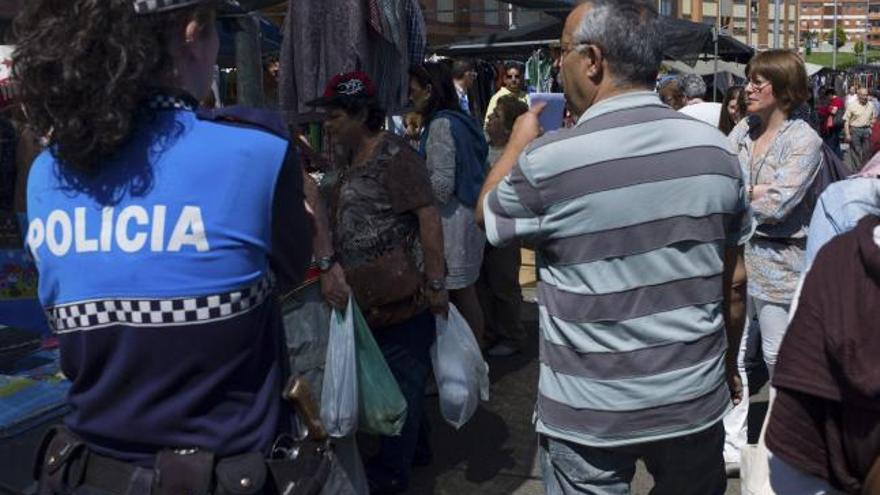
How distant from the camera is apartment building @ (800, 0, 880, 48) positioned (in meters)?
174

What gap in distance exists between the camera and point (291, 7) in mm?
3982

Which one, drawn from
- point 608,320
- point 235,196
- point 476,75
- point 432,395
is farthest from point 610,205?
point 476,75

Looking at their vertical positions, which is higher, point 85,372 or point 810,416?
point 85,372

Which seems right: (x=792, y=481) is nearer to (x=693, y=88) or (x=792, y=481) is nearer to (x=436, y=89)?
(x=436, y=89)

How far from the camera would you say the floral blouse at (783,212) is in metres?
3.95

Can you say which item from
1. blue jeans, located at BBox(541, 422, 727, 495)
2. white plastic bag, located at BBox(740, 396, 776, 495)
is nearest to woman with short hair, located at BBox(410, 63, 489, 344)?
blue jeans, located at BBox(541, 422, 727, 495)

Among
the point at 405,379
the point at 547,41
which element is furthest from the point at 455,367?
the point at 547,41

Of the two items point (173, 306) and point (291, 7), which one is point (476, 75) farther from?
point (173, 306)

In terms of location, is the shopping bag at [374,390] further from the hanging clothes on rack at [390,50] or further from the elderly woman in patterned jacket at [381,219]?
the hanging clothes on rack at [390,50]

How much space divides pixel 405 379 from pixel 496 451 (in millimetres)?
1012

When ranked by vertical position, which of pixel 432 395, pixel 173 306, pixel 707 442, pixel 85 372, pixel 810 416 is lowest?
pixel 432 395

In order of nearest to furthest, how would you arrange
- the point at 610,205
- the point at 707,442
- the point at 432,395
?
1. the point at 610,205
2. the point at 707,442
3. the point at 432,395

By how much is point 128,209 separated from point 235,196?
0.58 feet

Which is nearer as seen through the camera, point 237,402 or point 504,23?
point 237,402
